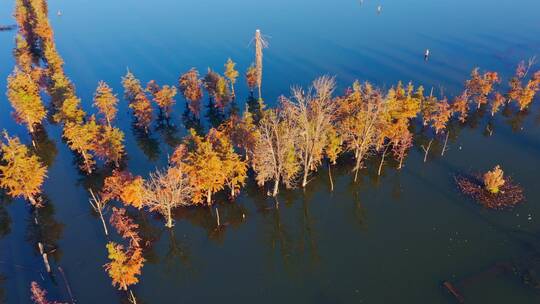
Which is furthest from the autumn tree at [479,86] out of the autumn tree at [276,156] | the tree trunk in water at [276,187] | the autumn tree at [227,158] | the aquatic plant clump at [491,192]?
the autumn tree at [227,158]

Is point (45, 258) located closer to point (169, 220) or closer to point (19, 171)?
point (19, 171)

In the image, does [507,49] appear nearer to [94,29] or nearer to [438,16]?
[438,16]

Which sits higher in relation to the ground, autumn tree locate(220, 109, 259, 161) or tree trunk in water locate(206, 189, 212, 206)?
autumn tree locate(220, 109, 259, 161)

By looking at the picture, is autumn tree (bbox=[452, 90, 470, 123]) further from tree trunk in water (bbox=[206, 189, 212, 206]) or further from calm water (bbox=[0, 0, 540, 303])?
tree trunk in water (bbox=[206, 189, 212, 206])

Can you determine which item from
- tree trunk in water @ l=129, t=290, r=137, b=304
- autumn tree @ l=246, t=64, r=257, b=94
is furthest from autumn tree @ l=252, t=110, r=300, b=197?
autumn tree @ l=246, t=64, r=257, b=94

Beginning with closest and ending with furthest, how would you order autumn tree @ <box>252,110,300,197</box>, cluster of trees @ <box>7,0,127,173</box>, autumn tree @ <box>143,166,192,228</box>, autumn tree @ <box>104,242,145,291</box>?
autumn tree @ <box>104,242,145,291</box> < autumn tree @ <box>143,166,192,228</box> < autumn tree @ <box>252,110,300,197</box> < cluster of trees @ <box>7,0,127,173</box>

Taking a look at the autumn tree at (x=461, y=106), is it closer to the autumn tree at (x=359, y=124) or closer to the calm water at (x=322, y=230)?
the calm water at (x=322, y=230)
